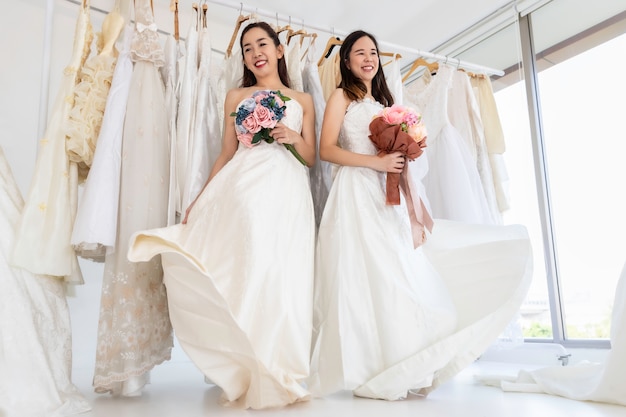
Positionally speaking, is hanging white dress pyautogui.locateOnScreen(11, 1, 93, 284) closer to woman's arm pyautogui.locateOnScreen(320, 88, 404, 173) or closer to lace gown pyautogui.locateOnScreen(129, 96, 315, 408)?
lace gown pyautogui.locateOnScreen(129, 96, 315, 408)

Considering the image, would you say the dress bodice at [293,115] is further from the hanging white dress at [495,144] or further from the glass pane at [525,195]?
the glass pane at [525,195]

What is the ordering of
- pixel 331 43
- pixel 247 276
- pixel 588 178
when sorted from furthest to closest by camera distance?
pixel 588 178, pixel 331 43, pixel 247 276

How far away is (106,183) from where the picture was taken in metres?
2.56

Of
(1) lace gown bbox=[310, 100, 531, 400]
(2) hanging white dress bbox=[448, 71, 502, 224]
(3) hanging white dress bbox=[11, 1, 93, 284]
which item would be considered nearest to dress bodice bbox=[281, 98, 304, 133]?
(1) lace gown bbox=[310, 100, 531, 400]

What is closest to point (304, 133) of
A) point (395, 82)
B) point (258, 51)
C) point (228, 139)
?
point (228, 139)

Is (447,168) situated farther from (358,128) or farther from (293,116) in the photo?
(293,116)

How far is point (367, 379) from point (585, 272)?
2518 mm

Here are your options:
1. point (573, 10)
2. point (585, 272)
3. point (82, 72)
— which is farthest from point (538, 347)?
point (82, 72)

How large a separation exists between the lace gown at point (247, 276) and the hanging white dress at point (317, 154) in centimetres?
34

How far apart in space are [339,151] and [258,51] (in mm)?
769

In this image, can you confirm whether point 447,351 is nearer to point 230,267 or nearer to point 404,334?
point 404,334

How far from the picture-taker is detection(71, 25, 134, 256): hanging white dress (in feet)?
8.07

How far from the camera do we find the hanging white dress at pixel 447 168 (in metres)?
3.63

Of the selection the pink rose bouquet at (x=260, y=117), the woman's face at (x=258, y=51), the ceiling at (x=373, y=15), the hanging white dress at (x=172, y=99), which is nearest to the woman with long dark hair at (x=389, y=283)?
the pink rose bouquet at (x=260, y=117)
